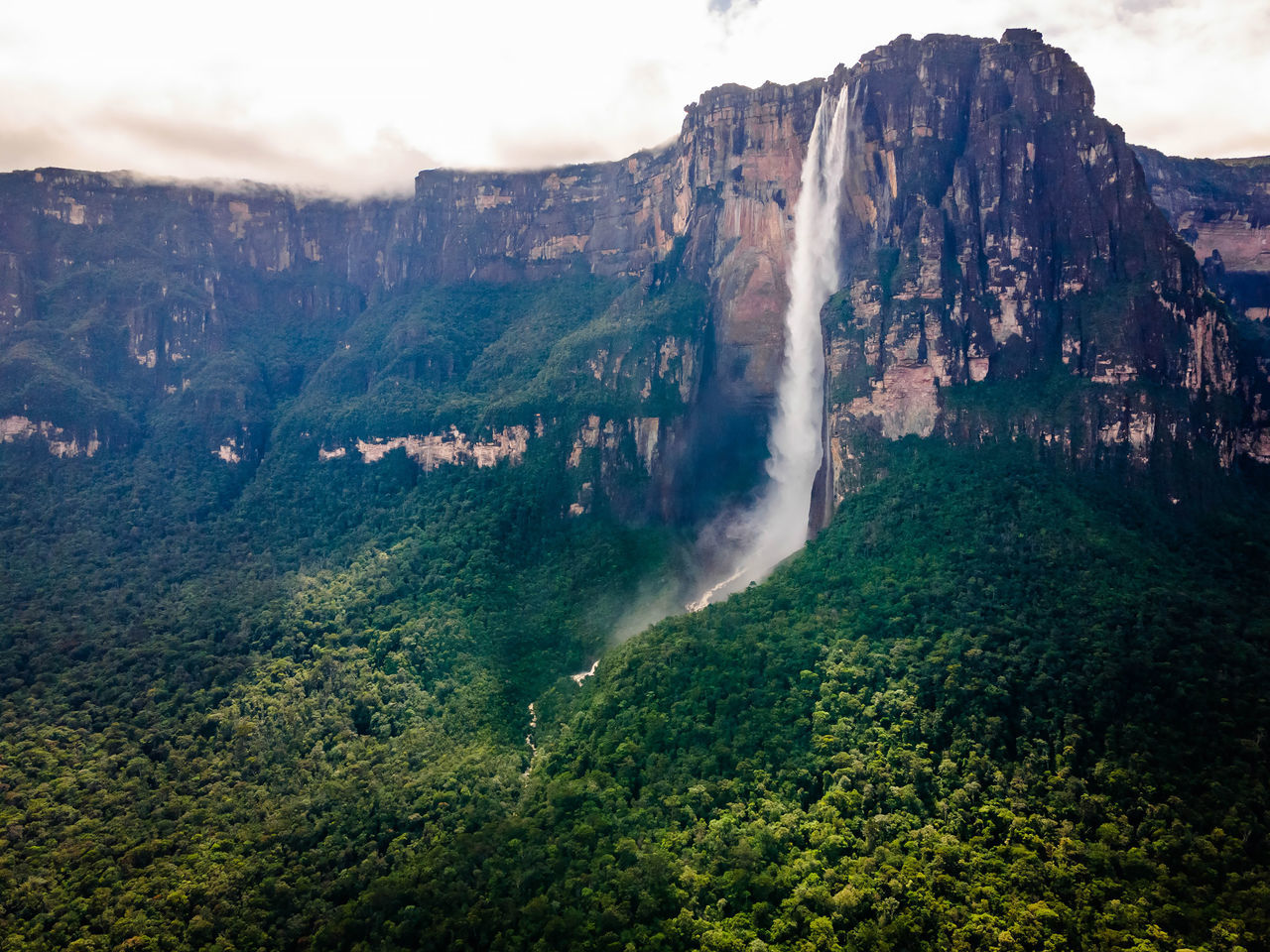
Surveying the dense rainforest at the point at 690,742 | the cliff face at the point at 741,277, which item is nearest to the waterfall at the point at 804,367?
the cliff face at the point at 741,277

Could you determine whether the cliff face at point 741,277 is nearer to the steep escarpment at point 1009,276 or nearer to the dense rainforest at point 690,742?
the steep escarpment at point 1009,276

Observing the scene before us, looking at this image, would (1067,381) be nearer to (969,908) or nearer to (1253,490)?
(1253,490)

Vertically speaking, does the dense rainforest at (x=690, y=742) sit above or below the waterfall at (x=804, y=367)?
below

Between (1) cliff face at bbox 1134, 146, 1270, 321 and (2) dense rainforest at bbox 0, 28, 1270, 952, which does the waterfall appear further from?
(1) cliff face at bbox 1134, 146, 1270, 321

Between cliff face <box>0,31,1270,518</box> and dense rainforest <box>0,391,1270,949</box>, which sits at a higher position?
cliff face <box>0,31,1270,518</box>

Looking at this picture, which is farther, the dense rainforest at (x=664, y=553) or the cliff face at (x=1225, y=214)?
the cliff face at (x=1225, y=214)

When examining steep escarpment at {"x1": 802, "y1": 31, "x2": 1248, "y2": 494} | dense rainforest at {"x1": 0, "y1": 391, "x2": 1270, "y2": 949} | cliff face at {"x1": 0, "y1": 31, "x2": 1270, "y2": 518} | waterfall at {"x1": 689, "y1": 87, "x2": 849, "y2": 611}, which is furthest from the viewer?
waterfall at {"x1": 689, "y1": 87, "x2": 849, "y2": 611}

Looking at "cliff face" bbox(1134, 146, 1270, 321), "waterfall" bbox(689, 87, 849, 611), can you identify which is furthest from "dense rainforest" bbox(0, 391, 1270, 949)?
"cliff face" bbox(1134, 146, 1270, 321)
